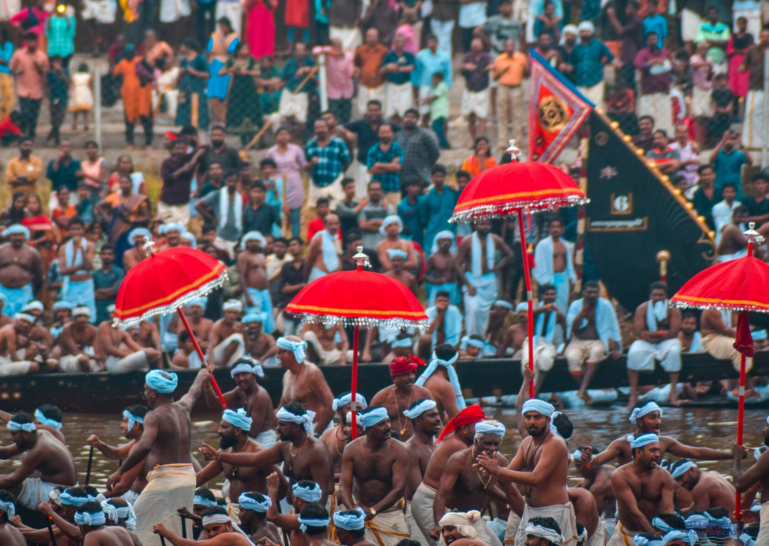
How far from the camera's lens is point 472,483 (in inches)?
305

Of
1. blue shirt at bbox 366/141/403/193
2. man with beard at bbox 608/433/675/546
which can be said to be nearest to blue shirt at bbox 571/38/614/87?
blue shirt at bbox 366/141/403/193

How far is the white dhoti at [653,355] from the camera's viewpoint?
12773 millimetres

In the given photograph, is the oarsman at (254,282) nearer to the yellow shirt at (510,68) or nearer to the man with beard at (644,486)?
the yellow shirt at (510,68)

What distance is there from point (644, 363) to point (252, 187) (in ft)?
16.1

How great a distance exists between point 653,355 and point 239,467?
5.83 metres

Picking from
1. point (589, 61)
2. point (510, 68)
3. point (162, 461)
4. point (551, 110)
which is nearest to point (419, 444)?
point (162, 461)

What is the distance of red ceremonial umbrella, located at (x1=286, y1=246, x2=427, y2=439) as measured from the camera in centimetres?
841

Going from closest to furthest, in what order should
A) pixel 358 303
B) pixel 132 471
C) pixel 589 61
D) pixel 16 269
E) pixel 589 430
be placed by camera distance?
pixel 358 303
pixel 132 471
pixel 589 430
pixel 16 269
pixel 589 61

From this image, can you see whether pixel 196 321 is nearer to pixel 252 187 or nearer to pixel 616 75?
pixel 252 187

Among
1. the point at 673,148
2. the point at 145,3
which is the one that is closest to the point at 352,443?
the point at 673,148

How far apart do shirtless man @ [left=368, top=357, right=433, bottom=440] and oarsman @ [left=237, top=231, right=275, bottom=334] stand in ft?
15.0

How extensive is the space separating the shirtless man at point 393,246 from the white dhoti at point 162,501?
206 inches

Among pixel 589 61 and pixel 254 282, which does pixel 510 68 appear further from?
pixel 254 282

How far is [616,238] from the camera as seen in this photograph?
45.7ft
